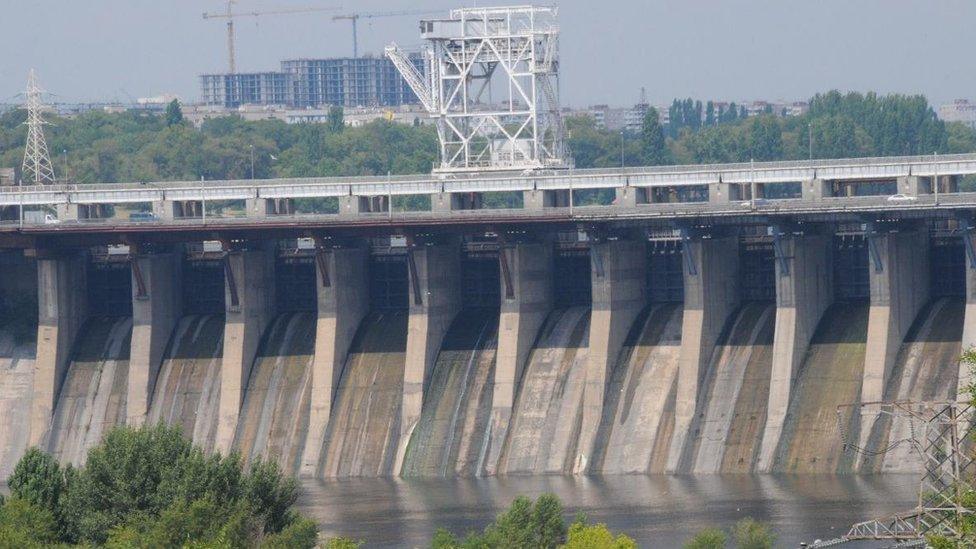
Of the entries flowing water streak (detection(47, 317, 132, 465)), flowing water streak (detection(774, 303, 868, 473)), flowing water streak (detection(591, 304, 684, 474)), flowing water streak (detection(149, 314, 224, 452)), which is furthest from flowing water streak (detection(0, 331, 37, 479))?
flowing water streak (detection(774, 303, 868, 473))

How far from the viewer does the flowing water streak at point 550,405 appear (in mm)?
101250

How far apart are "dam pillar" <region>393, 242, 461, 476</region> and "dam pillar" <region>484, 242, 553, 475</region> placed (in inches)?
121

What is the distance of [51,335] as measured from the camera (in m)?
113

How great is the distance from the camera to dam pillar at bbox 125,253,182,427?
363 ft

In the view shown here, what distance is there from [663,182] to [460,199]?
11.0 meters

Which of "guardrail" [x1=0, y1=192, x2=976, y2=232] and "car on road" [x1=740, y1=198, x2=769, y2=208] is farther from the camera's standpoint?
"car on road" [x1=740, y1=198, x2=769, y2=208]

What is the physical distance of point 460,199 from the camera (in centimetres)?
11006

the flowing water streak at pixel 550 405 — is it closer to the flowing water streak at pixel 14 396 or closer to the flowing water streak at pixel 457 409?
the flowing water streak at pixel 457 409

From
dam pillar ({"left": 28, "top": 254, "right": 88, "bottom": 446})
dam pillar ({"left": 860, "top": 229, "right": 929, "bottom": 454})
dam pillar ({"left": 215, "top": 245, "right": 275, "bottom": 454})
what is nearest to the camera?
dam pillar ({"left": 860, "top": 229, "right": 929, "bottom": 454})

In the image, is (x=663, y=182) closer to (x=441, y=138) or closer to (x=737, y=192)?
(x=737, y=192)

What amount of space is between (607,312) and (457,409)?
7.92 m

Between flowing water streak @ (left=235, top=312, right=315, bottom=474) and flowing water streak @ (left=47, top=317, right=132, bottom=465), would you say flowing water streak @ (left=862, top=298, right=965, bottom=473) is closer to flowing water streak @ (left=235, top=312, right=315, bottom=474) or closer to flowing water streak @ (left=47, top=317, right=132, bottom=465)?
flowing water streak @ (left=235, top=312, right=315, bottom=474)

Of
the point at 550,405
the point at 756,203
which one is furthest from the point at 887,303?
the point at 550,405

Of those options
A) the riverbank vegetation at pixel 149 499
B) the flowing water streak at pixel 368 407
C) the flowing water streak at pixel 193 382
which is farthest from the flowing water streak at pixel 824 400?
the flowing water streak at pixel 193 382
